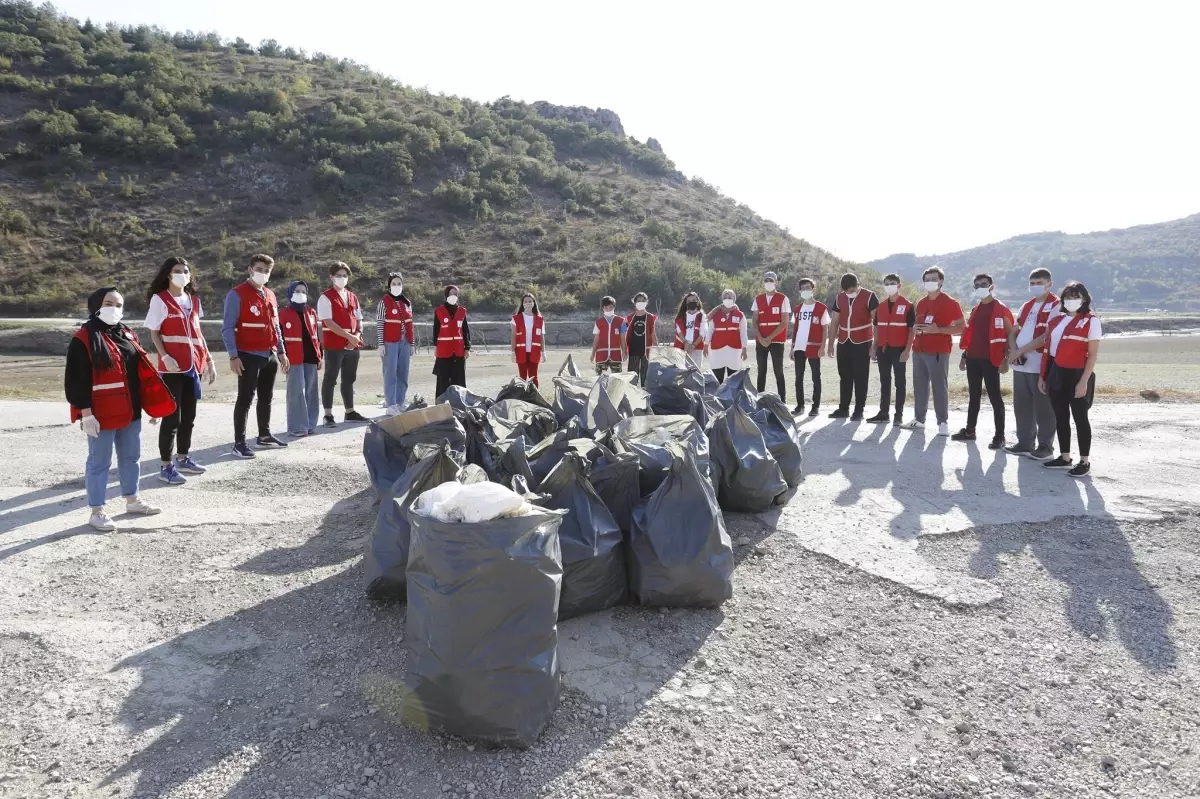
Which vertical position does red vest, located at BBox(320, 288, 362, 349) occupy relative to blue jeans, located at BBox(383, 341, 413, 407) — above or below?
above

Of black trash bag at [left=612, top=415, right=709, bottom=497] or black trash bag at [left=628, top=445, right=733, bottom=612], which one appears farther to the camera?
black trash bag at [left=612, top=415, right=709, bottom=497]

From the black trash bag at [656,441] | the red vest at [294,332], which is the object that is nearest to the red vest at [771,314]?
the black trash bag at [656,441]

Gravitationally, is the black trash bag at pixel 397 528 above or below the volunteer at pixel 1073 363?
below

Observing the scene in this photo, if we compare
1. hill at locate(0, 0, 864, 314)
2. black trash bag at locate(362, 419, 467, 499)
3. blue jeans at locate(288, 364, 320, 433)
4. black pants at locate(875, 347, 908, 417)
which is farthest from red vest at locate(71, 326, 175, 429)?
hill at locate(0, 0, 864, 314)

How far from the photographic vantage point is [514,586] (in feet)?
7.47

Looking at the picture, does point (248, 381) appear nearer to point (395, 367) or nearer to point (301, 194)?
point (395, 367)

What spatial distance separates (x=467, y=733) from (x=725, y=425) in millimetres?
2782

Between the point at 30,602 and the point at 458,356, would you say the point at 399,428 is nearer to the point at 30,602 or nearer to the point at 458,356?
the point at 30,602

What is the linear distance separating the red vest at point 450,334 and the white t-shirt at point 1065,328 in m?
5.77

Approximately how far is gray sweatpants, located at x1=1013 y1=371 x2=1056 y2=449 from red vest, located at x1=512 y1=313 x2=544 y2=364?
16.5ft

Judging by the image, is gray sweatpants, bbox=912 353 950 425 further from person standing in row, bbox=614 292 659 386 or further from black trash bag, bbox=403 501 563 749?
black trash bag, bbox=403 501 563 749

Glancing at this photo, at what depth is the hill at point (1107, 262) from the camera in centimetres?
9281

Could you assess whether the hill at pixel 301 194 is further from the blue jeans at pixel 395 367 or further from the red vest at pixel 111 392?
the red vest at pixel 111 392

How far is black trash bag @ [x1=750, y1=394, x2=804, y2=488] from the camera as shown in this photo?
5.04 metres
